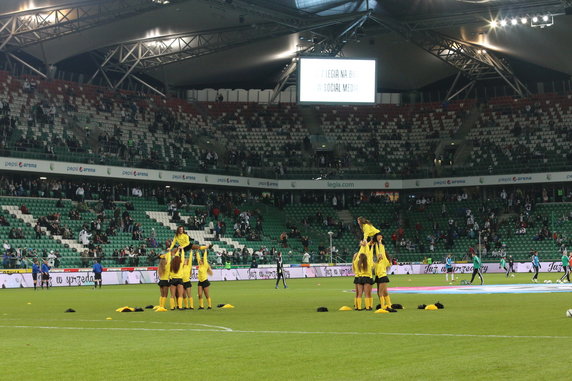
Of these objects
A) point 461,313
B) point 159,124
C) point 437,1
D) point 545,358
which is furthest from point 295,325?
point 159,124

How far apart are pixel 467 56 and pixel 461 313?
55.4 metres

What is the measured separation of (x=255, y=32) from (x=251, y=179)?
1500 cm

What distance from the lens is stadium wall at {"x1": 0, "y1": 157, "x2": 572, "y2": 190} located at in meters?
61.8

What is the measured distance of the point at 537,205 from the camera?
78.2 meters

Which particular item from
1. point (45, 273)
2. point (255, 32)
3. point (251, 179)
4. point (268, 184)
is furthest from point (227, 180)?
point (45, 273)

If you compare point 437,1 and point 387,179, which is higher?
point 437,1

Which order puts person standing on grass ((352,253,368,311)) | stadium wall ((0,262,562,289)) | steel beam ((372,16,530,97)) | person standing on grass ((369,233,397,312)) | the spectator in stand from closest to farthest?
person standing on grass ((369,233,397,312)) → person standing on grass ((352,253,368,311)) → stadium wall ((0,262,562,289)) → the spectator in stand → steel beam ((372,16,530,97))

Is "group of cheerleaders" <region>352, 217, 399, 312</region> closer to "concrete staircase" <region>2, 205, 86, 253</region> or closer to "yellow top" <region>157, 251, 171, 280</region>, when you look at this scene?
"yellow top" <region>157, 251, 171, 280</region>

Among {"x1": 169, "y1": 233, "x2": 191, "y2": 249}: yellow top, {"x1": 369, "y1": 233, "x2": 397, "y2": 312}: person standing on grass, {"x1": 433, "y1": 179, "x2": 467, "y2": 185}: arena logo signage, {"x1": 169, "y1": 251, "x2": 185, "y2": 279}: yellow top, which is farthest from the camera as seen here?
{"x1": 433, "y1": 179, "x2": 467, "y2": 185}: arena logo signage

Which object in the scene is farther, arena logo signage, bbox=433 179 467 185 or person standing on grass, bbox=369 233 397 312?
arena logo signage, bbox=433 179 467 185

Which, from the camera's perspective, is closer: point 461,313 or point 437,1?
point 461,313

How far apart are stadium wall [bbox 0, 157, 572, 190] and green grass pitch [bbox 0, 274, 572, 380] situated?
3586 cm

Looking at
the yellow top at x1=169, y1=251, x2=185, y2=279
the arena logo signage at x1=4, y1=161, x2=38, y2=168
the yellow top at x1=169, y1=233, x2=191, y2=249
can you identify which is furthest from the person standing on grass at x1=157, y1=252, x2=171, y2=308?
the arena logo signage at x1=4, y1=161, x2=38, y2=168

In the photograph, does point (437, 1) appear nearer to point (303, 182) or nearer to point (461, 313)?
point (303, 182)
